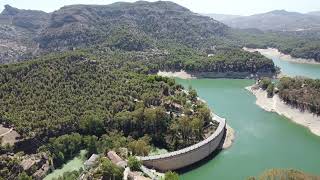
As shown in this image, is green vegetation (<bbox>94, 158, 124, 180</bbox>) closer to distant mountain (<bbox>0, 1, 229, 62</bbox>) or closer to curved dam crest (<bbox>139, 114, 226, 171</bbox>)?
curved dam crest (<bbox>139, 114, 226, 171</bbox>)

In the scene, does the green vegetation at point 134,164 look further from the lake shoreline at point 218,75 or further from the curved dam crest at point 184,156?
the lake shoreline at point 218,75

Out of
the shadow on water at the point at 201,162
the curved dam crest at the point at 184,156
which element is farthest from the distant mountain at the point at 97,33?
the curved dam crest at the point at 184,156

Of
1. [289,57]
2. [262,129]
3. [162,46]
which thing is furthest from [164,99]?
[289,57]

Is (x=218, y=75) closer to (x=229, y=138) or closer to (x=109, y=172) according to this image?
(x=229, y=138)

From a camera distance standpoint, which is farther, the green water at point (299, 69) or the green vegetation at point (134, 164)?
the green water at point (299, 69)

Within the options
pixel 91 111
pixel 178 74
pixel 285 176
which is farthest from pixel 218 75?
pixel 285 176
